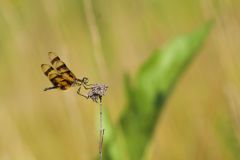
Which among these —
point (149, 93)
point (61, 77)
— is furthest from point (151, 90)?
point (61, 77)

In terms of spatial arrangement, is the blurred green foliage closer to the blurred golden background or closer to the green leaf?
the green leaf

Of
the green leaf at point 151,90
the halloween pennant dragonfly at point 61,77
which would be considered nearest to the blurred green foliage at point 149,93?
the green leaf at point 151,90

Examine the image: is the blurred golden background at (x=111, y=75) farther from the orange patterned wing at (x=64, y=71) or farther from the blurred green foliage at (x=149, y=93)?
the orange patterned wing at (x=64, y=71)

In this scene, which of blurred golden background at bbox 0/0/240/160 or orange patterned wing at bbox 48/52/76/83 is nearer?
orange patterned wing at bbox 48/52/76/83

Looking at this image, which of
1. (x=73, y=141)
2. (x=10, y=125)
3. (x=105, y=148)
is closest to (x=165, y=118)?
(x=73, y=141)

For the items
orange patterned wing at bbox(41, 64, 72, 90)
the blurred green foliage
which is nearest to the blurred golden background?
the blurred green foliage

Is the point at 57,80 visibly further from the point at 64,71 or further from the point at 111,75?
the point at 111,75
